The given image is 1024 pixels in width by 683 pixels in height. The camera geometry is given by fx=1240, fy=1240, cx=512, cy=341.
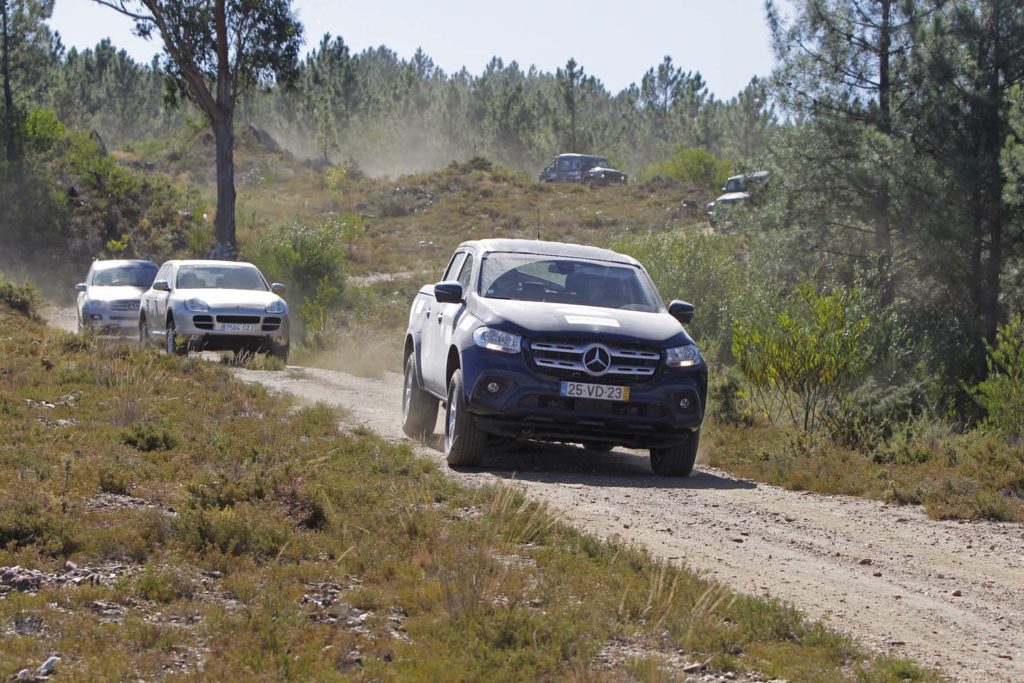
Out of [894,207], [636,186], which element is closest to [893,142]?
[894,207]

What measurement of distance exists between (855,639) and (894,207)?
1867 centimetres

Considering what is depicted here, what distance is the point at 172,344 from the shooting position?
774 inches

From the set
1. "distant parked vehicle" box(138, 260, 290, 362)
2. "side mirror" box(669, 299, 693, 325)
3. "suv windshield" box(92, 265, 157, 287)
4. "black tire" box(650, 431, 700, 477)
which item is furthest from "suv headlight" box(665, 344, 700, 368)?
"suv windshield" box(92, 265, 157, 287)

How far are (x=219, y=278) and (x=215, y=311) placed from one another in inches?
62.1

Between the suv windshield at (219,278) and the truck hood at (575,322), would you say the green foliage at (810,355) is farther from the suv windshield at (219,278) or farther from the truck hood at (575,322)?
the suv windshield at (219,278)

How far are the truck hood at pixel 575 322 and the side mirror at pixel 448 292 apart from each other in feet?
0.72

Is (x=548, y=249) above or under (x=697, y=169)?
under

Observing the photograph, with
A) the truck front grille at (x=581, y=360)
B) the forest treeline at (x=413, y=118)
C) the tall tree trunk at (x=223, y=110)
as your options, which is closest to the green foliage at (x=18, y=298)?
the tall tree trunk at (x=223, y=110)

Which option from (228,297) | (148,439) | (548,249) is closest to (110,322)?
(228,297)

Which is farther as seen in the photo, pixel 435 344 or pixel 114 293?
pixel 114 293

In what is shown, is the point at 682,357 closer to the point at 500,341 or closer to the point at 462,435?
the point at 500,341

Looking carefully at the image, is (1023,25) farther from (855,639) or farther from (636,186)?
(636,186)

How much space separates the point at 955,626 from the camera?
5918 millimetres

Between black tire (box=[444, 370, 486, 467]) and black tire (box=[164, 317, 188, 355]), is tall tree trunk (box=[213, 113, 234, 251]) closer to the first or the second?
black tire (box=[164, 317, 188, 355])
